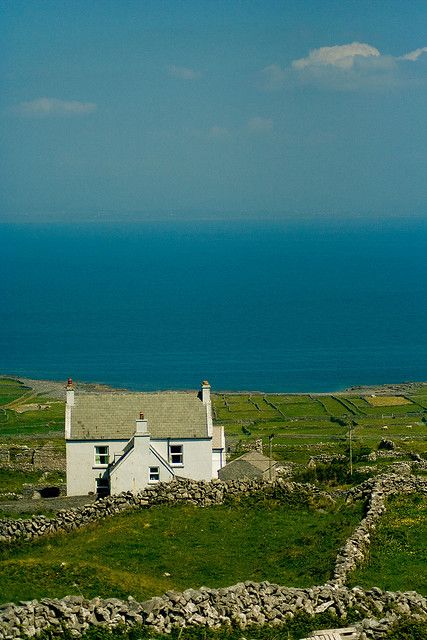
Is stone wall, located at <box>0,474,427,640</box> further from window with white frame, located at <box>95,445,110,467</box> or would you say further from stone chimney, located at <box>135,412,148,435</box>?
window with white frame, located at <box>95,445,110,467</box>

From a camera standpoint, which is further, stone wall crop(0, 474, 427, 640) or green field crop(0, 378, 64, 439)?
green field crop(0, 378, 64, 439)


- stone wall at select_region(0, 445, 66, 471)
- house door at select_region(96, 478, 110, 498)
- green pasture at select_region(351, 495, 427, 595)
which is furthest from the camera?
stone wall at select_region(0, 445, 66, 471)

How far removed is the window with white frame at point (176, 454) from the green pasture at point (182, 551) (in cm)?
880

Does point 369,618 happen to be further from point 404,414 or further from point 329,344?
point 329,344

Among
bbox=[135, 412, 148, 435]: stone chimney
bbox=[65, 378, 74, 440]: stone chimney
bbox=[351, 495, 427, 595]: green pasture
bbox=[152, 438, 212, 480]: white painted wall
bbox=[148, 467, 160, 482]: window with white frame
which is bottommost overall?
bbox=[351, 495, 427, 595]: green pasture

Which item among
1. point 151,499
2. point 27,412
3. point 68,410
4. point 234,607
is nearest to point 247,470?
point 68,410

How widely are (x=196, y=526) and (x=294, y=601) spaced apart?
29.7 feet

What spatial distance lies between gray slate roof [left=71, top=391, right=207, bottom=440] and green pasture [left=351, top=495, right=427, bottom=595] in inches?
429

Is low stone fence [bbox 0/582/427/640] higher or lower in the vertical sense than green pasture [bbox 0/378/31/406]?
lower

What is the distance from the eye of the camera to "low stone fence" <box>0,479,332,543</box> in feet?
106

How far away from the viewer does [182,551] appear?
1155 inches

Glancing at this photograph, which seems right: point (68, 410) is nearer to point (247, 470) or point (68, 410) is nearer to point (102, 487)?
point (102, 487)

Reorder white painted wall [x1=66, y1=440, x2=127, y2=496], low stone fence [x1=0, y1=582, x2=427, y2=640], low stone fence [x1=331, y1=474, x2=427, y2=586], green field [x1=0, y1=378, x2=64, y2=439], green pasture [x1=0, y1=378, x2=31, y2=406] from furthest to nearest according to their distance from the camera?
1. green pasture [x1=0, y1=378, x2=31, y2=406]
2. green field [x1=0, y1=378, x2=64, y2=439]
3. white painted wall [x1=66, y1=440, x2=127, y2=496]
4. low stone fence [x1=331, y1=474, x2=427, y2=586]
5. low stone fence [x1=0, y1=582, x2=427, y2=640]

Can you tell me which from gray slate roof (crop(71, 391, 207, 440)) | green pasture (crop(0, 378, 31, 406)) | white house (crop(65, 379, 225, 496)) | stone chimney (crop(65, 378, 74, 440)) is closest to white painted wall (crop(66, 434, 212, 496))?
white house (crop(65, 379, 225, 496))
